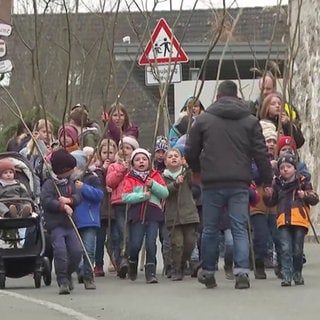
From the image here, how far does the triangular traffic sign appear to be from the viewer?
48.9 ft

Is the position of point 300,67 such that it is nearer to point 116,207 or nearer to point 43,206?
point 116,207

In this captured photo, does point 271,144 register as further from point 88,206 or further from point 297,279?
point 88,206

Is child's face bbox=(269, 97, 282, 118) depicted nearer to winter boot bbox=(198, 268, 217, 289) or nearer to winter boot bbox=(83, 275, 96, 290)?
winter boot bbox=(198, 268, 217, 289)

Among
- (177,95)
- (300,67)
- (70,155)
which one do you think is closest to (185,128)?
(70,155)

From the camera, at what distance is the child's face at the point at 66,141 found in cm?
1443

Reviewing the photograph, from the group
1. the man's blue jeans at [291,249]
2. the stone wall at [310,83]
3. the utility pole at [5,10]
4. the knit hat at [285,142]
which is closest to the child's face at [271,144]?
the knit hat at [285,142]

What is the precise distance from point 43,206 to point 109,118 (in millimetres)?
1741

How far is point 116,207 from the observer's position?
1417 cm

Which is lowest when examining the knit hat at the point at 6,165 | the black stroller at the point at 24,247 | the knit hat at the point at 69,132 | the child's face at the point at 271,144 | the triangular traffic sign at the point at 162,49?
the black stroller at the point at 24,247

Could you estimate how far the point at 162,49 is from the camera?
15828 mm

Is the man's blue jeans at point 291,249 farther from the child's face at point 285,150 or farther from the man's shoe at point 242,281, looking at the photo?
the child's face at point 285,150

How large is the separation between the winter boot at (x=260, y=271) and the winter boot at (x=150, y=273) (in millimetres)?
1057

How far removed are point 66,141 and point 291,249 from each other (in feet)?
10.2

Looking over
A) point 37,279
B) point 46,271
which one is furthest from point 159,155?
point 37,279
